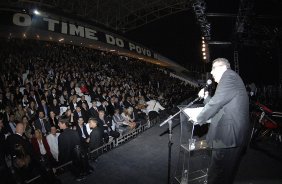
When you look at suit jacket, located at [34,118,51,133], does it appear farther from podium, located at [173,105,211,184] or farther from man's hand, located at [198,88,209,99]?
man's hand, located at [198,88,209,99]

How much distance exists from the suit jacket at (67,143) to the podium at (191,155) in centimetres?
218

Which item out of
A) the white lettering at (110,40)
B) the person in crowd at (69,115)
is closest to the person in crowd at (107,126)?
the person in crowd at (69,115)

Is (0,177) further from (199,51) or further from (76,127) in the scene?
(199,51)

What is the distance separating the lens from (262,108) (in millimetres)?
5617

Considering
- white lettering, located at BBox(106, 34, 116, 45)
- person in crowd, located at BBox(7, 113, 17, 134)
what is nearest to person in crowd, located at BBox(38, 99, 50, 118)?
person in crowd, located at BBox(7, 113, 17, 134)

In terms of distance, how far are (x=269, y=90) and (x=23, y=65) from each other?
42.0ft

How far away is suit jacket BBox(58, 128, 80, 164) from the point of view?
525 centimetres

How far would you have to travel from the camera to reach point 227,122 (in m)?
2.74

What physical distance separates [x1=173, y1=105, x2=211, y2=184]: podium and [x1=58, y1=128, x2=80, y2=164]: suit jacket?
218 centimetres

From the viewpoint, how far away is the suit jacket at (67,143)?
17.2ft

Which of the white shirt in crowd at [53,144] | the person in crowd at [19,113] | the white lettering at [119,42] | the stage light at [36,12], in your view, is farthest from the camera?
the white lettering at [119,42]

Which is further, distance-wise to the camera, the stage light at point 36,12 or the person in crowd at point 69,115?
the stage light at point 36,12

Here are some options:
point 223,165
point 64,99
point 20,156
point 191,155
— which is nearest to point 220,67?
point 223,165

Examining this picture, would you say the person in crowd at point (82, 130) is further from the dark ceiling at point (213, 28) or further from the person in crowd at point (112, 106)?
the dark ceiling at point (213, 28)
